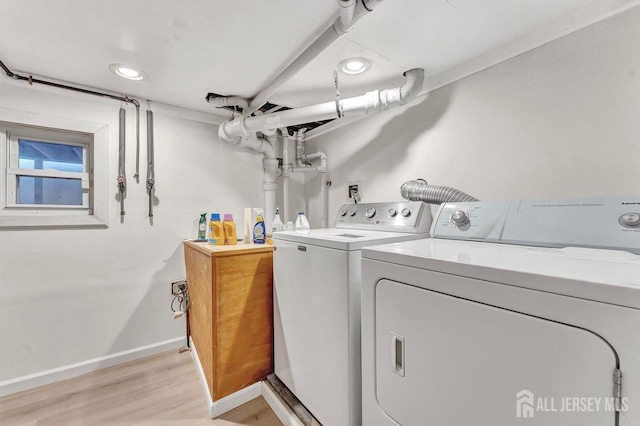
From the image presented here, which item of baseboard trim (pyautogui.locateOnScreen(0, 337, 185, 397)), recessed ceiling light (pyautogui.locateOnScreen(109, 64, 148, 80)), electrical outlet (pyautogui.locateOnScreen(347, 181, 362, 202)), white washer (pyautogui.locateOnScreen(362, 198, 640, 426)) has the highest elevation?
recessed ceiling light (pyautogui.locateOnScreen(109, 64, 148, 80))

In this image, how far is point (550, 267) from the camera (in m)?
0.63

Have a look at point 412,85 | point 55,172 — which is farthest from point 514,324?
point 55,172

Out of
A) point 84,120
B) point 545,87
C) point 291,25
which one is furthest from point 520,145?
point 84,120

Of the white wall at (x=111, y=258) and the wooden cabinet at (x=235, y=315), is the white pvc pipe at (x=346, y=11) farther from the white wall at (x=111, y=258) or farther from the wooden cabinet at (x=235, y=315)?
the white wall at (x=111, y=258)

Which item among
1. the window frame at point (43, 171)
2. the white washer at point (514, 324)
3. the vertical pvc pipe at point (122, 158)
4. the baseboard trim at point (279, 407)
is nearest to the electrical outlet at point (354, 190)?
the white washer at point (514, 324)

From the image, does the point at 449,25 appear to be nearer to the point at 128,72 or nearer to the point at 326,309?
the point at 326,309

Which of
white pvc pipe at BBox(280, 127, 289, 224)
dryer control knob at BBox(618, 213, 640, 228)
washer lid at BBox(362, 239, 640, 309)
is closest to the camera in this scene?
washer lid at BBox(362, 239, 640, 309)

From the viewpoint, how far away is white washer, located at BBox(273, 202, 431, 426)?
110 cm

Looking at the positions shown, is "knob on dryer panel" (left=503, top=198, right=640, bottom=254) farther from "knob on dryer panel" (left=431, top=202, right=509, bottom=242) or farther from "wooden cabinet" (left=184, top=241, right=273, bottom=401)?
"wooden cabinet" (left=184, top=241, right=273, bottom=401)

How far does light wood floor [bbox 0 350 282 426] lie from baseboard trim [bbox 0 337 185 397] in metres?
0.04

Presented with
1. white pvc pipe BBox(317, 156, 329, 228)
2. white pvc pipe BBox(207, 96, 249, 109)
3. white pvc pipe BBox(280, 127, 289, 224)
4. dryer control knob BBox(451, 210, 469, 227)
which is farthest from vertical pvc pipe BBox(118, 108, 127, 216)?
dryer control knob BBox(451, 210, 469, 227)

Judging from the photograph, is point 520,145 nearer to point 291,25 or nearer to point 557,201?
point 557,201

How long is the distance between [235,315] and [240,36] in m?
1.63

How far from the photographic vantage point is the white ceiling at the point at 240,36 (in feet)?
3.96
